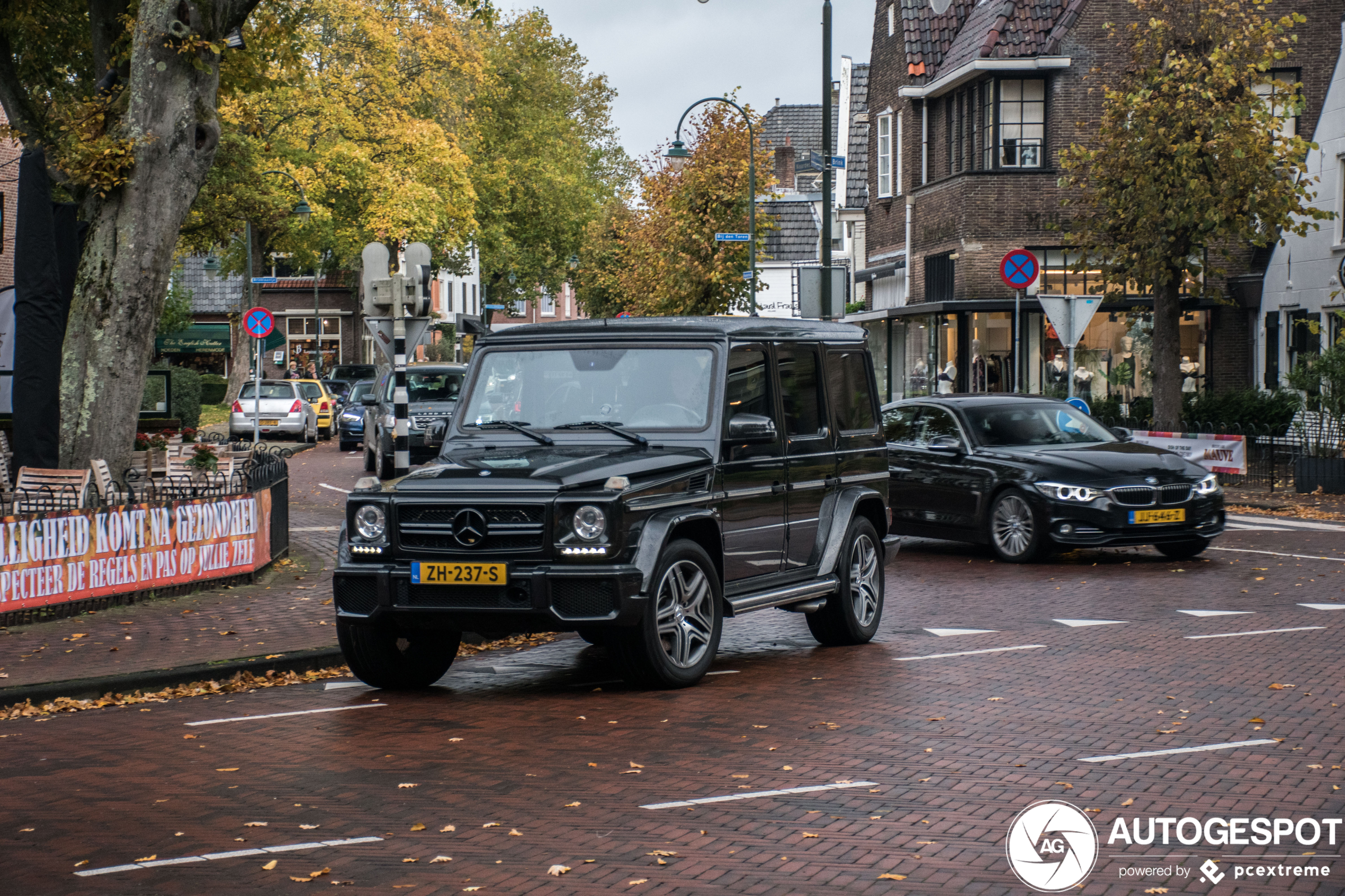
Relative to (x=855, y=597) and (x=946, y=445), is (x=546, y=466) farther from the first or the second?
(x=946, y=445)

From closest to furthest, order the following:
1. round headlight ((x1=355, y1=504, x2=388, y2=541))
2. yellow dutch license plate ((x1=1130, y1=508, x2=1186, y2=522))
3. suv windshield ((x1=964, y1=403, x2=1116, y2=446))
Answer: round headlight ((x1=355, y1=504, x2=388, y2=541)), yellow dutch license plate ((x1=1130, y1=508, x2=1186, y2=522)), suv windshield ((x1=964, y1=403, x2=1116, y2=446))

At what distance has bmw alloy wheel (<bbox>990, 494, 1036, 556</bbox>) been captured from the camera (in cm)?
1545

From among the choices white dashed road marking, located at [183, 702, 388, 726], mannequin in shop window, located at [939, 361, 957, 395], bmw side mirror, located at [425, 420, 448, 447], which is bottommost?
white dashed road marking, located at [183, 702, 388, 726]

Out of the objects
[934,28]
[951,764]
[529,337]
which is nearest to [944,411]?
[529,337]

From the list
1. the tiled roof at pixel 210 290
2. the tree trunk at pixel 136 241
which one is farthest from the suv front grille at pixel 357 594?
the tiled roof at pixel 210 290

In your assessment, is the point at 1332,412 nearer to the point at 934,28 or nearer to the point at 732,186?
the point at 934,28

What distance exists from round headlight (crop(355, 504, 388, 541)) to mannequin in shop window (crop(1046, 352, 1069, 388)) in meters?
24.2

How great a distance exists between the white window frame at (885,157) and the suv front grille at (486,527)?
35.7 m

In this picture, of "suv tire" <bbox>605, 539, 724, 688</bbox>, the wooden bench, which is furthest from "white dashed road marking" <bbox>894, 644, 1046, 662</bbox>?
the wooden bench

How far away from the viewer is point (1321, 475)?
75.9 ft

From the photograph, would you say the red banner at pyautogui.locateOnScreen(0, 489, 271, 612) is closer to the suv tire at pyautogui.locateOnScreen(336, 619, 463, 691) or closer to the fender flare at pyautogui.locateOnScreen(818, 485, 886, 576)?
the suv tire at pyautogui.locateOnScreen(336, 619, 463, 691)

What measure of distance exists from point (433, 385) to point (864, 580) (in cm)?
1865

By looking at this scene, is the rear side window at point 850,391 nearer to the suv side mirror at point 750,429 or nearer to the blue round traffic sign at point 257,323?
the suv side mirror at point 750,429

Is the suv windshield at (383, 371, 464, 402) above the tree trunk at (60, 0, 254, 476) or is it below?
below
